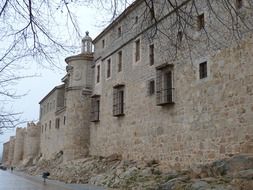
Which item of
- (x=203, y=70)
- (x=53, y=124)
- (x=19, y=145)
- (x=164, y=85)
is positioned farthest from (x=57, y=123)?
(x=203, y=70)

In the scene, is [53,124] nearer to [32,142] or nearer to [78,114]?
[32,142]

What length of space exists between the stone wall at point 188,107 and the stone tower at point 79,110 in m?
4.31

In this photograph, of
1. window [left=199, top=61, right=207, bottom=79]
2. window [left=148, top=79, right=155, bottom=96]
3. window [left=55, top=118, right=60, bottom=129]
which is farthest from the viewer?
window [left=55, top=118, right=60, bottom=129]

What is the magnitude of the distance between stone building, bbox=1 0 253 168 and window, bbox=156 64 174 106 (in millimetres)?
51

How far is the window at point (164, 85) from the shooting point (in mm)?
19969

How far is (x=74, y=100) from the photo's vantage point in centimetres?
3166

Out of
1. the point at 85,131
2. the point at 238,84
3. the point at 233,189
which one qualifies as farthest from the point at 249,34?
the point at 85,131

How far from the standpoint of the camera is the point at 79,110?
31531 mm

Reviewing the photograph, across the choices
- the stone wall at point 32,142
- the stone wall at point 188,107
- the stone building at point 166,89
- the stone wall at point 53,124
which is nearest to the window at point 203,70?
the stone building at point 166,89

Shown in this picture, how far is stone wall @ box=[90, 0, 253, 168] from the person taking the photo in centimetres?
1522

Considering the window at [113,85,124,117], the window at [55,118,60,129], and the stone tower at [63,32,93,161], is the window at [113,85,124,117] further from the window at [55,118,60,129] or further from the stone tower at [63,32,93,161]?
the window at [55,118,60,129]

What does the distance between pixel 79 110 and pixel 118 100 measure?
21.0 feet

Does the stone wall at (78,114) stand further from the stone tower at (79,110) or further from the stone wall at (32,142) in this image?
the stone wall at (32,142)

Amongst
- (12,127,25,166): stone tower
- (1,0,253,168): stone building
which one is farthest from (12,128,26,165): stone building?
(1,0,253,168): stone building
